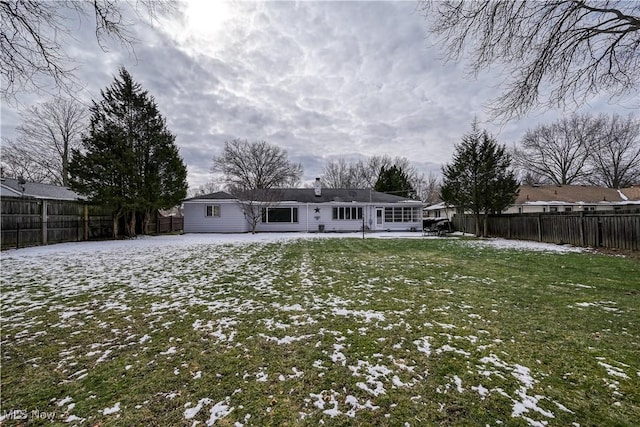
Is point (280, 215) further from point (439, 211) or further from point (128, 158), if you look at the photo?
point (439, 211)

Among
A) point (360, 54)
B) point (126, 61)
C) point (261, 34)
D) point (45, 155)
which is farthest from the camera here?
point (45, 155)

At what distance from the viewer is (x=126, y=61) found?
4398mm

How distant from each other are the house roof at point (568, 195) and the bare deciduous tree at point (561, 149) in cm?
538

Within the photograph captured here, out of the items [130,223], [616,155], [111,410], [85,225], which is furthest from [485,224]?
[616,155]

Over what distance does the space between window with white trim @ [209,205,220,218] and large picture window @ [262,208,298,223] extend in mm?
3512

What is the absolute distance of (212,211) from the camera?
22.0 m

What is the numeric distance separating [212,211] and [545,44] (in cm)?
2114

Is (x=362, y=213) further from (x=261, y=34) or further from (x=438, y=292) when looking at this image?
(x=438, y=292)

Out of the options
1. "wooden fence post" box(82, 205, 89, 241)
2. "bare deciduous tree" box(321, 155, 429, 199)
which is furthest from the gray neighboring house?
"bare deciduous tree" box(321, 155, 429, 199)

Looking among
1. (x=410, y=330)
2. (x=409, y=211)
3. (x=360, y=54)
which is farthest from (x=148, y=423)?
(x=409, y=211)

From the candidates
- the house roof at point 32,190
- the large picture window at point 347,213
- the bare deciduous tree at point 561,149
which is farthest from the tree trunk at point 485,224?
the house roof at point 32,190

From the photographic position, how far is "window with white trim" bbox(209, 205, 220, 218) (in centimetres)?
2194

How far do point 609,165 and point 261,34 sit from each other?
40.8 metres

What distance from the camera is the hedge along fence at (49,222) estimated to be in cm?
1128
